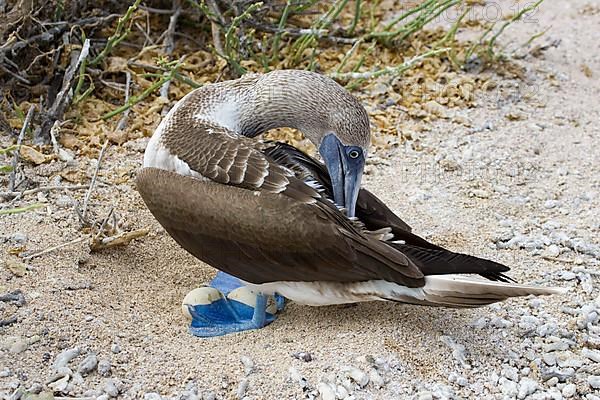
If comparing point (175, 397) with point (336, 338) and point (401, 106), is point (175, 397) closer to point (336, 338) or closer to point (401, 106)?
point (336, 338)

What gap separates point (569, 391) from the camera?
3309mm

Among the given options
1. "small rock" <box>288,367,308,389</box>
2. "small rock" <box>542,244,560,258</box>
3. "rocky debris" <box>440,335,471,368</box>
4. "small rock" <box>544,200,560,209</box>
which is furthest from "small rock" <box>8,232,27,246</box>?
"small rock" <box>544,200,560,209</box>

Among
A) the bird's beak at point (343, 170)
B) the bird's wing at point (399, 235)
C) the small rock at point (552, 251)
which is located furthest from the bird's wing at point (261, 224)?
the small rock at point (552, 251)

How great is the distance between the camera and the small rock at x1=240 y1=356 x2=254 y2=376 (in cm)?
326

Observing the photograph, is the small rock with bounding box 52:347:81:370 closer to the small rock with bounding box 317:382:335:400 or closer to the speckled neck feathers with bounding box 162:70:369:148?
the small rock with bounding box 317:382:335:400

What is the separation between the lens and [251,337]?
11.9 ft

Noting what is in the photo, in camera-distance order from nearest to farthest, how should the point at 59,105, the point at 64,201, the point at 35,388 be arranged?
the point at 35,388 → the point at 64,201 → the point at 59,105

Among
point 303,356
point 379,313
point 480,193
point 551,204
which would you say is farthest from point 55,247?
point 551,204

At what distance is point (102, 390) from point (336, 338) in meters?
0.96

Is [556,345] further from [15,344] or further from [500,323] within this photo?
[15,344]

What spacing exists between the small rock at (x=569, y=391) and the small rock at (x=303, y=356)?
102 cm

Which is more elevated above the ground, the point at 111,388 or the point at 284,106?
the point at 284,106

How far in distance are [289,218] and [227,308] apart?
78cm

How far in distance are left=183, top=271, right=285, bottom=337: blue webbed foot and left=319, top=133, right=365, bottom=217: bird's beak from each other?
1.90 feet
